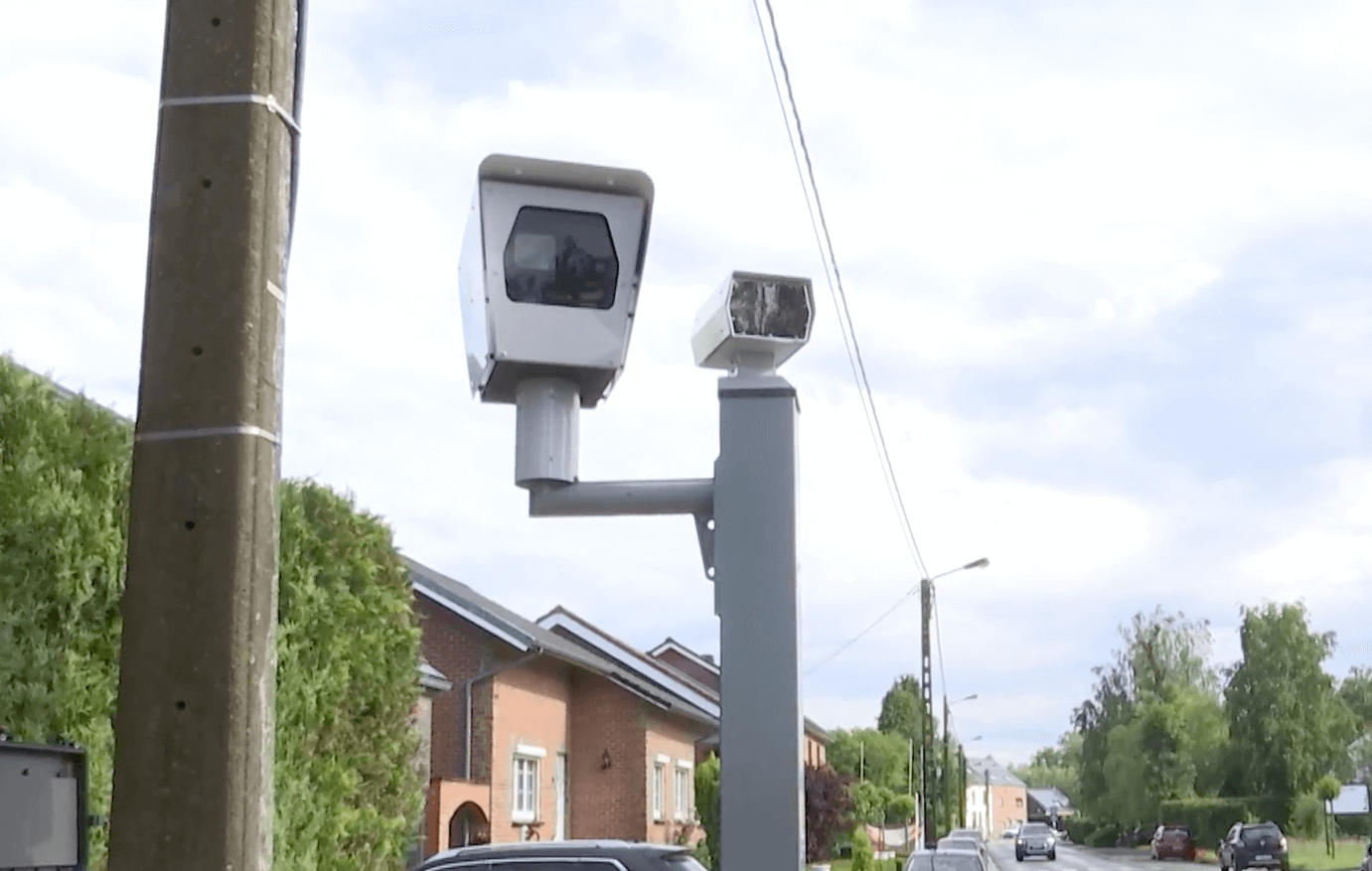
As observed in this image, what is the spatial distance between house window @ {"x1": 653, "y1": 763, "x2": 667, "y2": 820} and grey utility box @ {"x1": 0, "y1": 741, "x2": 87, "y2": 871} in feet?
90.7

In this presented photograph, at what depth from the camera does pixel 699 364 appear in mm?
3891

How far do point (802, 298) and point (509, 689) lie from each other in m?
23.2

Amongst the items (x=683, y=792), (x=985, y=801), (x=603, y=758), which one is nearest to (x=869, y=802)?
(x=683, y=792)

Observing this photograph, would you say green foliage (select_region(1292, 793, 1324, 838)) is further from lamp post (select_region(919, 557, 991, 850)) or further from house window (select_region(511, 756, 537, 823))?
house window (select_region(511, 756, 537, 823))

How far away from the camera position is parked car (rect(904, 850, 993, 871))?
84.7 feet

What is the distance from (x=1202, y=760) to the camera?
251ft

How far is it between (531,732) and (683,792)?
920cm

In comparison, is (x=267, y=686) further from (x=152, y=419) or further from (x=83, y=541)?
(x=83, y=541)

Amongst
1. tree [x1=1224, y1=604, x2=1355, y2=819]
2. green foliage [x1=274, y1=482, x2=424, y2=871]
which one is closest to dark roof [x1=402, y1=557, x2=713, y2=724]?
green foliage [x1=274, y1=482, x2=424, y2=871]

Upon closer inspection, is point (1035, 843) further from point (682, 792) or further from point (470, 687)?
point (470, 687)

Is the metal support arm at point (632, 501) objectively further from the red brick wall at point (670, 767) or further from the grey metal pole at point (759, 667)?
the red brick wall at point (670, 767)

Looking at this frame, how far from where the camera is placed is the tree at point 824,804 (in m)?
37.3

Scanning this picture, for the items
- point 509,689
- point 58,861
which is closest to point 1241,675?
point 509,689

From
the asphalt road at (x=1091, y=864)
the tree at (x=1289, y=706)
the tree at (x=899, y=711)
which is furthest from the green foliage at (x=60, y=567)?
the tree at (x=899, y=711)
